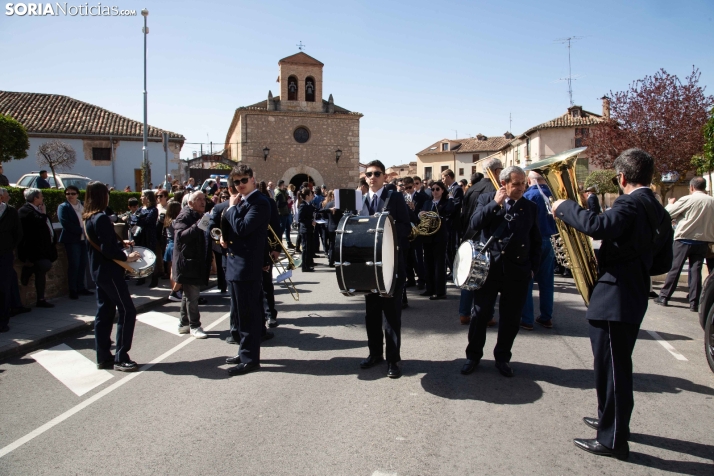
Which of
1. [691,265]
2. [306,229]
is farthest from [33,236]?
[691,265]

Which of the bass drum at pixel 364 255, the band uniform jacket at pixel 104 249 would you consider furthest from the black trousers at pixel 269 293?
the bass drum at pixel 364 255

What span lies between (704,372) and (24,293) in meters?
9.16

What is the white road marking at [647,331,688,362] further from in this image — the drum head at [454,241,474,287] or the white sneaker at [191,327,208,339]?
the white sneaker at [191,327,208,339]

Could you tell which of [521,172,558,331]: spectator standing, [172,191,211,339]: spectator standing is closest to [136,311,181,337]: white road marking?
[172,191,211,339]: spectator standing

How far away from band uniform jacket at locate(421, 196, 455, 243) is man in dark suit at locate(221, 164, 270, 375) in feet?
12.5

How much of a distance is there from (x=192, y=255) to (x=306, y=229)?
5798mm

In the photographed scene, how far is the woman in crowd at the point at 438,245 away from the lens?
8.39 metres

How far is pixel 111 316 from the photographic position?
5508mm

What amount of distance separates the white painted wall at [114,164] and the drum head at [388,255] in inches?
1154

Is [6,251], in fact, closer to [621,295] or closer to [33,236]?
[33,236]

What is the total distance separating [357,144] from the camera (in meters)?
37.4

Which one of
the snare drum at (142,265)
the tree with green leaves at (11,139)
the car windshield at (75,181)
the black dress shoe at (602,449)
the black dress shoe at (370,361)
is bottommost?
the black dress shoe at (602,449)

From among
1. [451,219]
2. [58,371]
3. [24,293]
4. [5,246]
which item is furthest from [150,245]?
[451,219]

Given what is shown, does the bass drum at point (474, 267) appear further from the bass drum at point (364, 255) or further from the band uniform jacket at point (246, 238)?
the band uniform jacket at point (246, 238)
